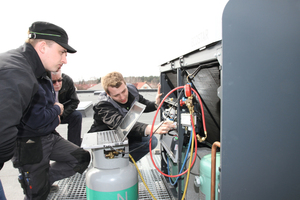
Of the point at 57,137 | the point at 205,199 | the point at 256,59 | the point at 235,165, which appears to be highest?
the point at 256,59

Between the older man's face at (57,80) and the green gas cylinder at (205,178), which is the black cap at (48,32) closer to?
the green gas cylinder at (205,178)

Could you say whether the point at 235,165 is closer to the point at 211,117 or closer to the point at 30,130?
the point at 211,117

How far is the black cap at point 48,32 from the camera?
42.1 inches

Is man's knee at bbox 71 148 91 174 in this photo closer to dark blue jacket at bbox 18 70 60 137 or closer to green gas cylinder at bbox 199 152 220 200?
dark blue jacket at bbox 18 70 60 137

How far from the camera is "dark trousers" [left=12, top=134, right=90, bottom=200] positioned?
1.56m

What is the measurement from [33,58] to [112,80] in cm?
85

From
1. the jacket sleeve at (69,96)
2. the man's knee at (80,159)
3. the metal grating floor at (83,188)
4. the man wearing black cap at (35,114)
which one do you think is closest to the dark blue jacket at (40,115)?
the man wearing black cap at (35,114)

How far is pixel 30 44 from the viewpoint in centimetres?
101

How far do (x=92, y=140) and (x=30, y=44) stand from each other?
75cm

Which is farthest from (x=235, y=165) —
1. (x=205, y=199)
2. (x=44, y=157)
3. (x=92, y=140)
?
(x=44, y=157)

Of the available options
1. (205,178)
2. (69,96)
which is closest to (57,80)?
(69,96)

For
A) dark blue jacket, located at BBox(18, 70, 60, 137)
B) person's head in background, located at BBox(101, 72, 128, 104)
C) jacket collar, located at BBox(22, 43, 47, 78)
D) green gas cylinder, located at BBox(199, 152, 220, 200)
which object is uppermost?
jacket collar, located at BBox(22, 43, 47, 78)

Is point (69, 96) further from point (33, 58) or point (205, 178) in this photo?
point (205, 178)

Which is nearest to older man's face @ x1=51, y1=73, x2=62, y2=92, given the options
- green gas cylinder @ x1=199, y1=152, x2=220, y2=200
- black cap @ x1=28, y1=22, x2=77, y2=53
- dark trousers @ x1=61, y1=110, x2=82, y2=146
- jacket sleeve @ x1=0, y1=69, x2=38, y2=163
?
dark trousers @ x1=61, y1=110, x2=82, y2=146
